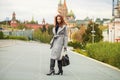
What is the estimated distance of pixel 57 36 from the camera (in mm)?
13148

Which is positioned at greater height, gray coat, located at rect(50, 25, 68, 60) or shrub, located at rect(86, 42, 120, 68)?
gray coat, located at rect(50, 25, 68, 60)

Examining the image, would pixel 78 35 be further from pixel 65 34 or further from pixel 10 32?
pixel 65 34

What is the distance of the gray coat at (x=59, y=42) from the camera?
12.9 meters

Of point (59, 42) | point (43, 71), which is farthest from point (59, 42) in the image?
point (43, 71)

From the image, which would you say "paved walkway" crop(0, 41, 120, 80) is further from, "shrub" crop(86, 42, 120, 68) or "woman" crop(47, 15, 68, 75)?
"shrub" crop(86, 42, 120, 68)

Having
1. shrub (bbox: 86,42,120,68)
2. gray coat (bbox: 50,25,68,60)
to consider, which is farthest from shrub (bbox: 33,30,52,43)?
gray coat (bbox: 50,25,68,60)

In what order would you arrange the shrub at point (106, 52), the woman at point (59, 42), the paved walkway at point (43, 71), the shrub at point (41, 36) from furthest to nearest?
the shrub at point (41, 36)
the shrub at point (106, 52)
the woman at point (59, 42)
the paved walkway at point (43, 71)

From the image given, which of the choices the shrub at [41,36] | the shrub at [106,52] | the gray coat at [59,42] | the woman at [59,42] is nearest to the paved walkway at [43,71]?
the woman at [59,42]

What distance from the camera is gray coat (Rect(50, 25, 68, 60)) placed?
509 inches

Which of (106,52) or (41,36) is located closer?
(106,52)

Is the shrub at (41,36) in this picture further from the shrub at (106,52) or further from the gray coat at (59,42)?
the gray coat at (59,42)

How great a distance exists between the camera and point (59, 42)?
43.0 ft

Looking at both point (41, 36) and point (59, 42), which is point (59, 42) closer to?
point (59, 42)

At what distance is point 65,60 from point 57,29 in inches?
38.2
